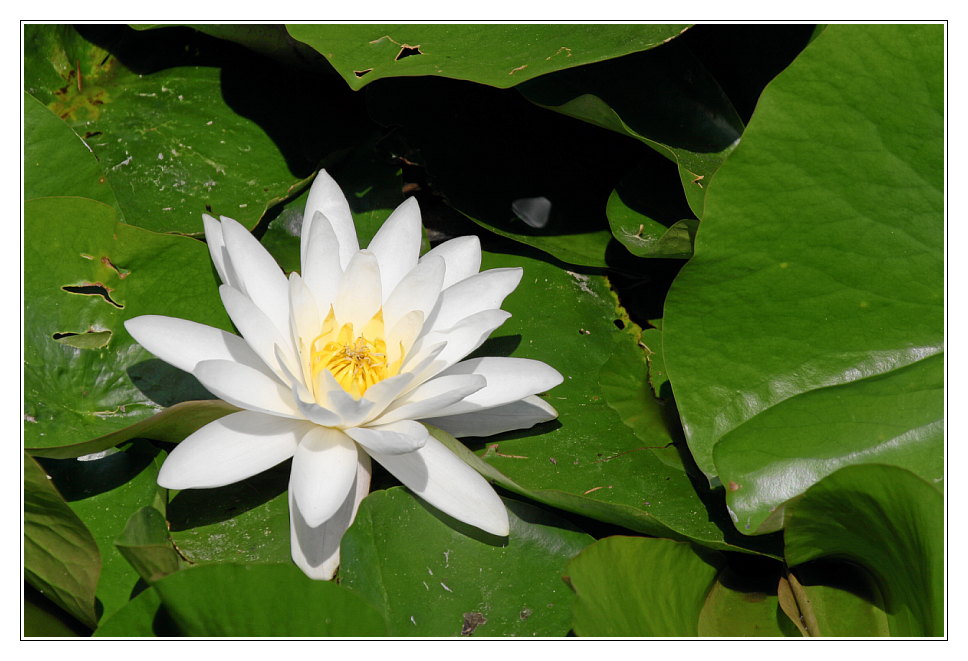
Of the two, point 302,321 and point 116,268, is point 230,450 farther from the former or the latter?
point 116,268

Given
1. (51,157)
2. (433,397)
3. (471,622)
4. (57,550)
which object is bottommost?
(471,622)

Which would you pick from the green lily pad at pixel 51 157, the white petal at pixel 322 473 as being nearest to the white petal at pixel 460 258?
the white petal at pixel 322 473

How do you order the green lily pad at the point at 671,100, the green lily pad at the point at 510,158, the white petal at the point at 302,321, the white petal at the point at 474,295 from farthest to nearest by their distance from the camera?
the green lily pad at the point at 510,158 < the green lily pad at the point at 671,100 < the white petal at the point at 474,295 < the white petal at the point at 302,321

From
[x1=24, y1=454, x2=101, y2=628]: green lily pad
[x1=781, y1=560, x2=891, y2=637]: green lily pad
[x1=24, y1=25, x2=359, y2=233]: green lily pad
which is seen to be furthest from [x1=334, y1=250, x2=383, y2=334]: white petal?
[x1=781, y1=560, x2=891, y2=637]: green lily pad

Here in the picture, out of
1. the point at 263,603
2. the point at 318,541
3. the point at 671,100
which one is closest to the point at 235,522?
the point at 318,541

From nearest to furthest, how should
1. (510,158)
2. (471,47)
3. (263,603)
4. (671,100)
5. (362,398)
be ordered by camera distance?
(263,603), (362,398), (471,47), (671,100), (510,158)

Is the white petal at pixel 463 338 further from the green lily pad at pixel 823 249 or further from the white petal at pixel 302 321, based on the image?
the green lily pad at pixel 823 249
